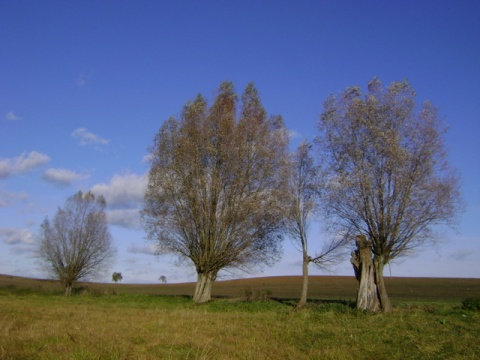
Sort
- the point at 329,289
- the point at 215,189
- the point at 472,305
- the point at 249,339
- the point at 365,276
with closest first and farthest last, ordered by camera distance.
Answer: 1. the point at 249,339
2. the point at 472,305
3. the point at 365,276
4. the point at 215,189
5. the point at 329,289

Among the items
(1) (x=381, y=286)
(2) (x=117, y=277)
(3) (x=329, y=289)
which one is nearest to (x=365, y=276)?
(1) (x=381, y=286)

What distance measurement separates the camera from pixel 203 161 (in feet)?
101

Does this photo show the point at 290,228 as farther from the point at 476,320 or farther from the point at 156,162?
the point at 476,320

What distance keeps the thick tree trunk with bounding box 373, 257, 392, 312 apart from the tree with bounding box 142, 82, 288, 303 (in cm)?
757

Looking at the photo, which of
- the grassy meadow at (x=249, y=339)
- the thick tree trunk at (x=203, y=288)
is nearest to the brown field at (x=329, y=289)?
the thick tree trunk at (x=203, y=288)

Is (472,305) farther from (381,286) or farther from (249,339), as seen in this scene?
(249,339)

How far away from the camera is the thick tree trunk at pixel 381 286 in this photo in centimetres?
2199

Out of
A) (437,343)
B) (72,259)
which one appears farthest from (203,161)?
(72,259)

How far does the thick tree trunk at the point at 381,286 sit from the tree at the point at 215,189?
24.8 ft

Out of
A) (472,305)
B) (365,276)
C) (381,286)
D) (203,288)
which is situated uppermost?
(365,276)

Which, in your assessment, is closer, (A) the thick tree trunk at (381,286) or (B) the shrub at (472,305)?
(B) the shrub at (472,305)

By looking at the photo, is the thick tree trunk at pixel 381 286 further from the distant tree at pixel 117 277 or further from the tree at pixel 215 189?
the distant tree at pixel 117 277

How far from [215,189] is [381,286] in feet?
41.8

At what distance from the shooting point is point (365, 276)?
22.9 m
